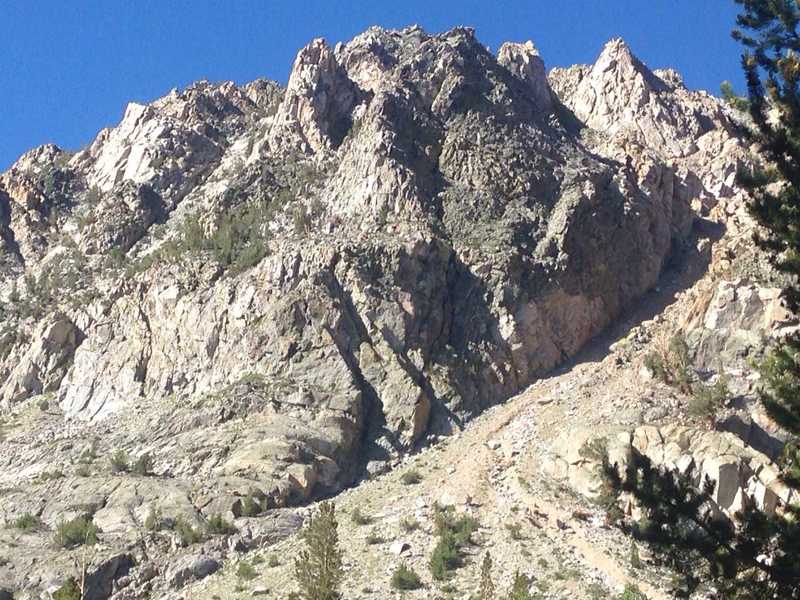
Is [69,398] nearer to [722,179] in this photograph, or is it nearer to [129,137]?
[129,137]

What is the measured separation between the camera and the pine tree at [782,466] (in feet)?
59.8

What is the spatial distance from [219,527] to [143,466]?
731 centimetres

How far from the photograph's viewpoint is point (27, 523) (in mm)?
45938

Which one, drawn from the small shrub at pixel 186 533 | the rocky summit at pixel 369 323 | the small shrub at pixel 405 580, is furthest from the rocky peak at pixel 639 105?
the small shrub at pixel 405 580

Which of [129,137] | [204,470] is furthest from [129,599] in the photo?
[129,137]

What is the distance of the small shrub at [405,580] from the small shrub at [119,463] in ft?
56.9

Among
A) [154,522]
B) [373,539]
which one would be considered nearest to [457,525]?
[373,539]

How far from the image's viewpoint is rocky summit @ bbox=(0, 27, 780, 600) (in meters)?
43.7

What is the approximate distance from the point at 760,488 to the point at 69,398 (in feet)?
133

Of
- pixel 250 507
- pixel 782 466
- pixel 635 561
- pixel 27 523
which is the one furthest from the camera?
pixel 250 507

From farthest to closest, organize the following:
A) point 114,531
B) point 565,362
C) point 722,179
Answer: point 722,179 < point 565,362 < point 114,531

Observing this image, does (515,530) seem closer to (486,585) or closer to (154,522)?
(486,585)

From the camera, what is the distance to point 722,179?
81.6m

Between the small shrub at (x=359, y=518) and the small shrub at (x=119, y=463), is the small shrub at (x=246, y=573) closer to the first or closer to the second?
the small shrub at (x=359, y=518)
